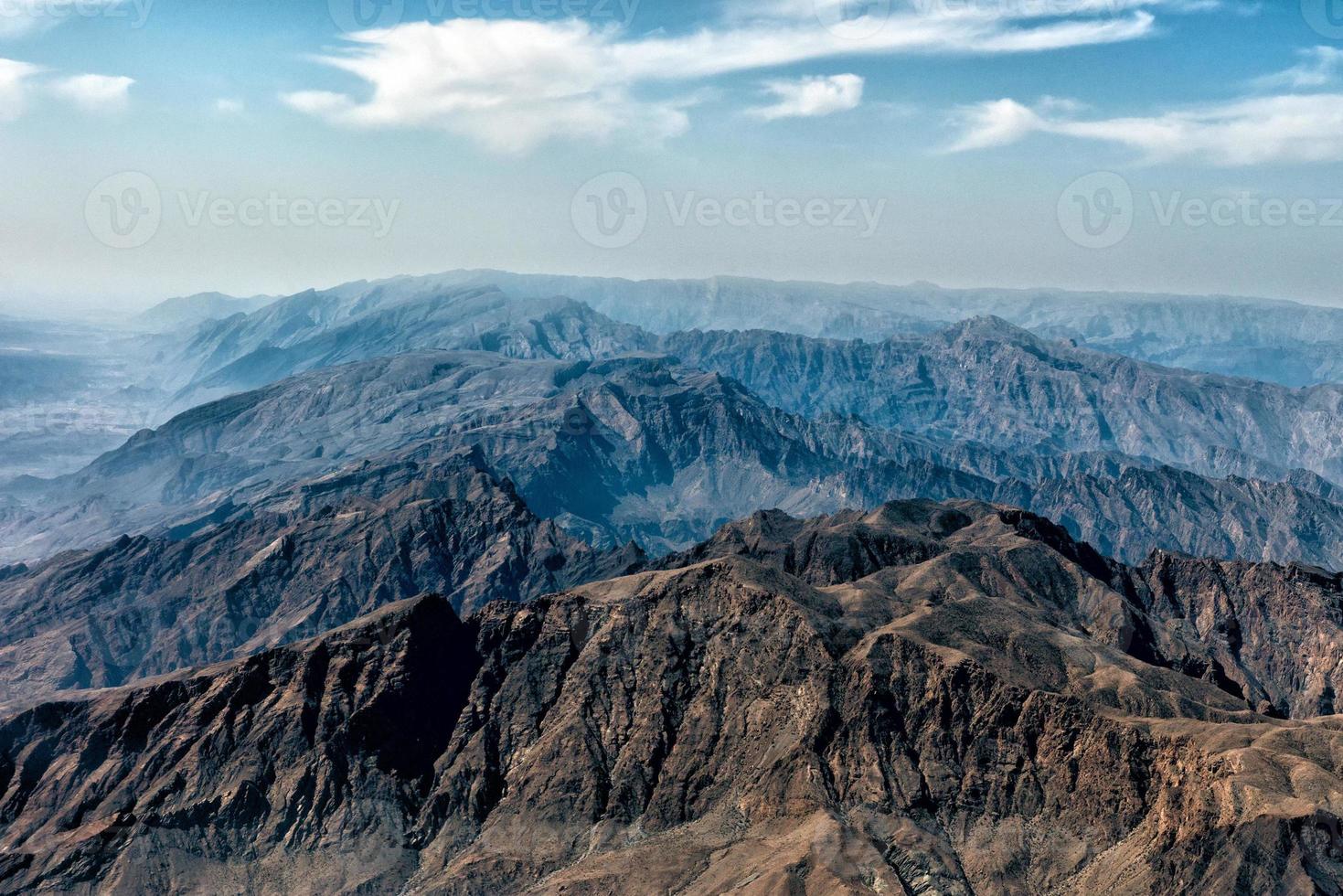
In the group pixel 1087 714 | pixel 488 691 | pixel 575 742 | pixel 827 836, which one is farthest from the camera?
pixel 488 691

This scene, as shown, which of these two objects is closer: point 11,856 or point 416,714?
point 11,856

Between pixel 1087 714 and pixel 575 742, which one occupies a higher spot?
pixel 1087 714

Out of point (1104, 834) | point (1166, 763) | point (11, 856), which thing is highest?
point (1166, 763)

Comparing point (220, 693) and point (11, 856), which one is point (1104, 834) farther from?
point (11, 856)

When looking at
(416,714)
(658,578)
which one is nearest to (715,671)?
(658,578)

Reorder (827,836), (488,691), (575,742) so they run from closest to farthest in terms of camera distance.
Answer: (827,836) → (575,742) → (488,691)

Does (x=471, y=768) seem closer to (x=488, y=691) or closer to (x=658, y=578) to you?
(x=488, y=691)
